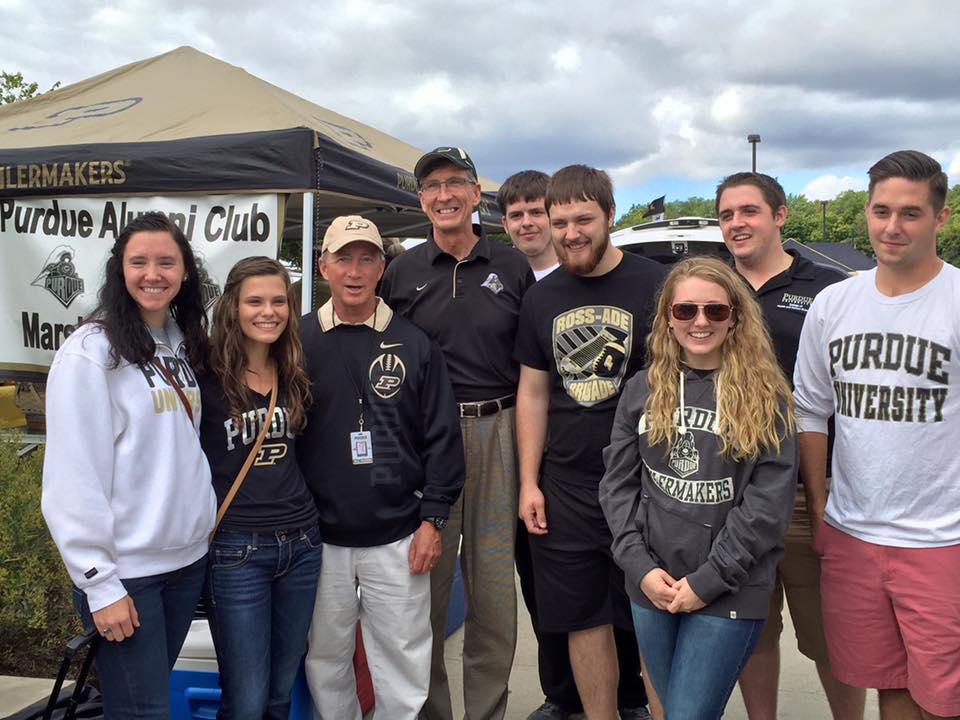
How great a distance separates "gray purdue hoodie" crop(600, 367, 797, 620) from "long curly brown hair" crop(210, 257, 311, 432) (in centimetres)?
105

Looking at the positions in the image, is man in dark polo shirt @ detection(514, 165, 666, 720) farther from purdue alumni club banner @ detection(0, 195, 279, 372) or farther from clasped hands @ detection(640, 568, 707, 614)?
purdue alumni club banner @ detection(0, 195, 279, 372)

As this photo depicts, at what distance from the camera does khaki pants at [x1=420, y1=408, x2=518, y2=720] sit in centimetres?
303

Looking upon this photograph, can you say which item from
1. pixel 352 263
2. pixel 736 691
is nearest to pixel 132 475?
pixel 352 263

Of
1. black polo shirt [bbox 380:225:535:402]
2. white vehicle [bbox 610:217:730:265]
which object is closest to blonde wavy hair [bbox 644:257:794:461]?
black polo shirt [bbox 380:225:535:402]

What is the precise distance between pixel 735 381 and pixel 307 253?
9.79 feet

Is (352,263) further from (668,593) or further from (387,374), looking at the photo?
(668,593)

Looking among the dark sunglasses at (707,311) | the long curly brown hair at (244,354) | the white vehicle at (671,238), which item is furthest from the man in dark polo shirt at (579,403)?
the white vehicle at (671,238)

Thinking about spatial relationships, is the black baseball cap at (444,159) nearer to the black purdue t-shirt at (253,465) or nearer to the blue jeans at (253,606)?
the black purdue t-shirt at (253,465)

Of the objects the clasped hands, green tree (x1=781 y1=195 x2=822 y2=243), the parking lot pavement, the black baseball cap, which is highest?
green tree (x1=781 y1=195 x2=822 y2=243)

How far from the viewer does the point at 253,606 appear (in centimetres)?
238

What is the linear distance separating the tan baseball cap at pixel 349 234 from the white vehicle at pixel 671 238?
9.24 m

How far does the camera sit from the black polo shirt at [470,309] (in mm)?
3012

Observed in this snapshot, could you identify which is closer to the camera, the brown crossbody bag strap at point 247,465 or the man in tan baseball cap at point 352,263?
the brown crossbody bag strap at point 247,465

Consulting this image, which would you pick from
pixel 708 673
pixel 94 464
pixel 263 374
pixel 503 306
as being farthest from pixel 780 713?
pixel 94 464
